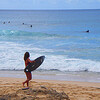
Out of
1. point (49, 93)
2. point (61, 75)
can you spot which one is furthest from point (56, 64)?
point (49, 93)

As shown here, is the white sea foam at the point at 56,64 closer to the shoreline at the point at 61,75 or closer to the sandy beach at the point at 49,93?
the shoreline at the point at 61,75

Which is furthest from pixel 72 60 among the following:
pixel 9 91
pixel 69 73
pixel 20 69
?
pixel 9 91

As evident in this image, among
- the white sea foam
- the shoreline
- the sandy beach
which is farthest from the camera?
the white sea foam

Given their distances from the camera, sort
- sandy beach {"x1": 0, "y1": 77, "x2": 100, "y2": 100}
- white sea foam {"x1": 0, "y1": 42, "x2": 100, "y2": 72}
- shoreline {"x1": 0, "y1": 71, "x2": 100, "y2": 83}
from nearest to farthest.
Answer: sandy beach {"x1": 0, "y1": 77, "x2": 100, "y2": 100} < shoreline {"x1": 0, "y1": 71, "x2": 100, "y2": 83} < white sea foam {"x1": 0, "y1": 42, "x2": 100, "y2": 72}

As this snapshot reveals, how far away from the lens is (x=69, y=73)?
11.5m

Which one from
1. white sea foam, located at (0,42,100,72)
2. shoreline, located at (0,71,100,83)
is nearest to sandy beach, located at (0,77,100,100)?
shoreline, located at (0,71,100,83)

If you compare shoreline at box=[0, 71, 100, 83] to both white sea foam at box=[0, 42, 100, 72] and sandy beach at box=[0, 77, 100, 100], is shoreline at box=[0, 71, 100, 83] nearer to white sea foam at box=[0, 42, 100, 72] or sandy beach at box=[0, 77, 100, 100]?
white sea foam at box=[0, 42, 100, 72]

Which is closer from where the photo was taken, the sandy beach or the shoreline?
the sandy beach

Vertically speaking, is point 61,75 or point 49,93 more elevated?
point 49,93

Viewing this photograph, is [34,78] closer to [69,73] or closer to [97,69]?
[69,73]

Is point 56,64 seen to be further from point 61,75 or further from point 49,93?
point 49,93

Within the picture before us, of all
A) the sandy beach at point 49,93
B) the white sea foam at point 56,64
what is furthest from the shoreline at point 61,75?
the sandy beach at point 49,93

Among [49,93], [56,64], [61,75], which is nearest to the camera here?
[49,93]

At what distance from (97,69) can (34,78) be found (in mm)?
3894
